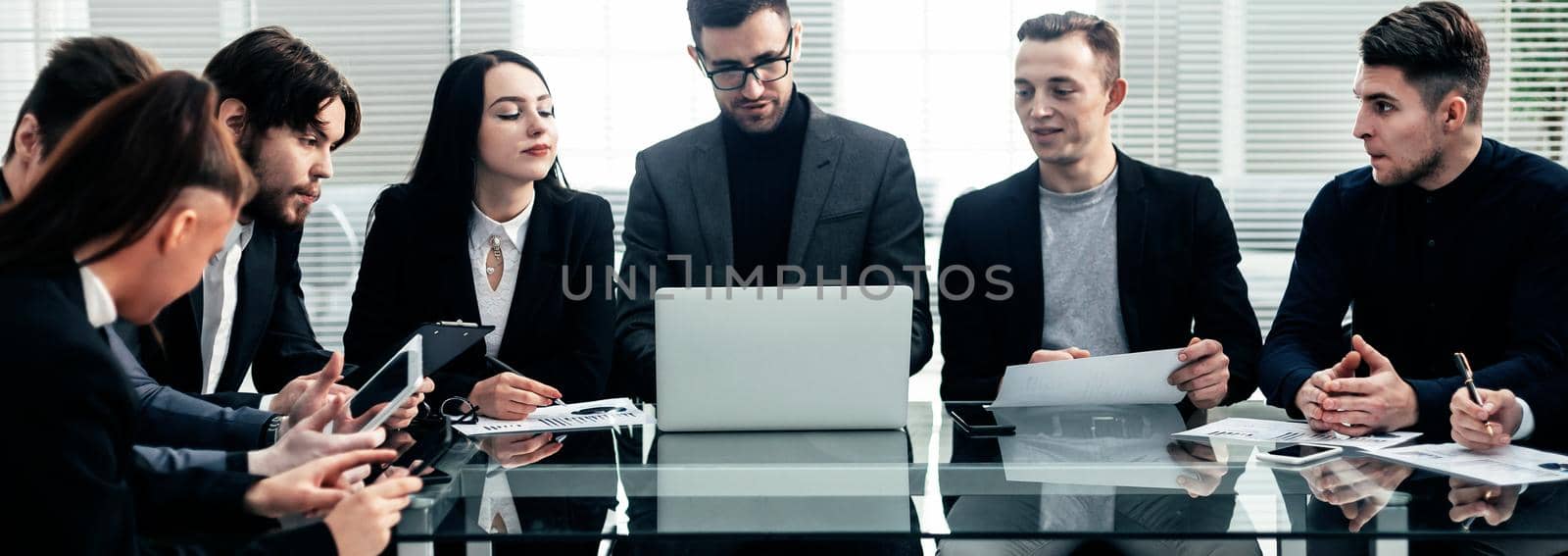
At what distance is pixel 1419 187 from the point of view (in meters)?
2.62

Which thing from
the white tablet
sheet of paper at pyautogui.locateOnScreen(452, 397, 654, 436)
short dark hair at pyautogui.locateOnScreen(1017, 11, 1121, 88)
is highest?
short dark hair at pyautogui.locateOnScreen(1017, 11, 1121, 88)

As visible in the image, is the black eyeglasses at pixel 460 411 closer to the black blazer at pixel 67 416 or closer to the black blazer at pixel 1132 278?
the black blazer at pixel 67 416

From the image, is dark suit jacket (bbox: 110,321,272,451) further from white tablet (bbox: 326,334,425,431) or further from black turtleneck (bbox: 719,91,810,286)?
black turtleneck (bbox: 719,91,810,286)

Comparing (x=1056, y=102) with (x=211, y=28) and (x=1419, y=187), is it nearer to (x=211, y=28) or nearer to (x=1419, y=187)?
(x=1419, y=187)

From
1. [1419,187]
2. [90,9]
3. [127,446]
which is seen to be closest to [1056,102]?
[1419,187]

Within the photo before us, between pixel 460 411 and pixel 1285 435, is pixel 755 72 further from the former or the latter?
pixel 1285 435

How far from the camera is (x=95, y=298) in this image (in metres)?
1.37

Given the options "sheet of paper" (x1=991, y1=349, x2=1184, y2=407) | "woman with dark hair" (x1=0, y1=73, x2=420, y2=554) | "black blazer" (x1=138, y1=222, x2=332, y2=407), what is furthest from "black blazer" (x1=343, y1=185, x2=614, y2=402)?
"woman with dark hair" (x1=0, y1=73, x2=420, y2=554)

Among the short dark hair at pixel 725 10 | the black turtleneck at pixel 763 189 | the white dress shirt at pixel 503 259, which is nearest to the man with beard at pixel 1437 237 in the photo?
the black turtleneck at pixel 763 189

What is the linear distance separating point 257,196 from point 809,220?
1.25m

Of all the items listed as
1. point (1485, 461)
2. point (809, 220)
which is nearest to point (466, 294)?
point (809, 220)

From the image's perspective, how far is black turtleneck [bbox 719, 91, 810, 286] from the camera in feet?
10.3

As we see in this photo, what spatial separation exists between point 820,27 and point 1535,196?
2.56 metres

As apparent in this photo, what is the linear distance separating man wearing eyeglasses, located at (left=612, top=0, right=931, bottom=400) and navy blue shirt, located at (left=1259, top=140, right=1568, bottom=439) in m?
0.86
